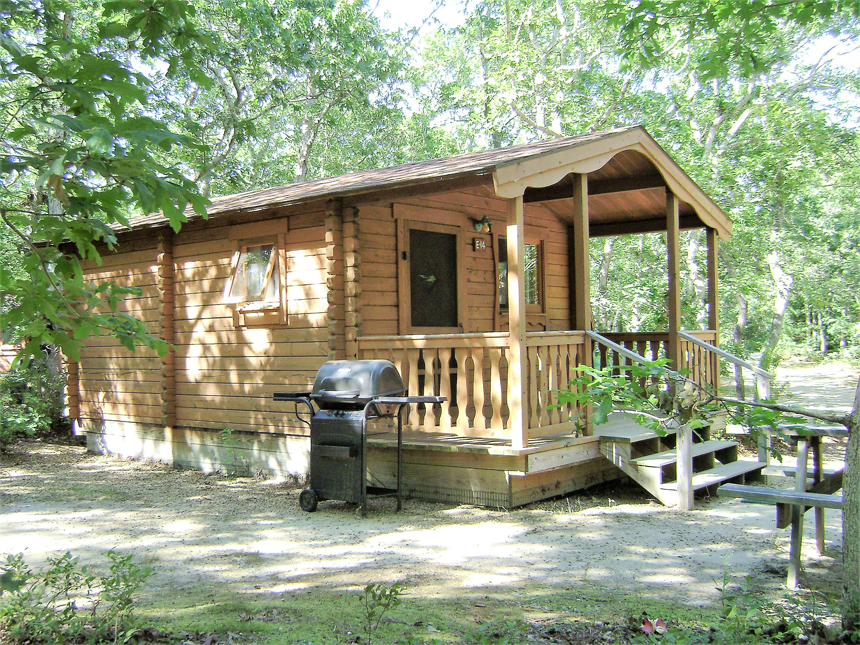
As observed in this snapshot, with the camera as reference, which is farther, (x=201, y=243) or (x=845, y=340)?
(x=845, y=340)

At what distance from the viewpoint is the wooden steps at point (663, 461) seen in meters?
7.63

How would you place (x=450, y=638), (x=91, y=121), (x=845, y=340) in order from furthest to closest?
(x=845, y=340), (x=450, y=638), (x=91, y=121)

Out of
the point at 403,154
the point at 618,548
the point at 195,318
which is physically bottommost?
the point at 618,548

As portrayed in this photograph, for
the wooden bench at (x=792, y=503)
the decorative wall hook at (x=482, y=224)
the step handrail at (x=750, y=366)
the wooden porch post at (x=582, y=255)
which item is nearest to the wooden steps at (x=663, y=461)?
the step handrail at (x=750, y=366)

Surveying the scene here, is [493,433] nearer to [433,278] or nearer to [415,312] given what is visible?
[415,312]

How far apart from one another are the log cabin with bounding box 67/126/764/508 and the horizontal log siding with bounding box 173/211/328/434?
3 centimetres

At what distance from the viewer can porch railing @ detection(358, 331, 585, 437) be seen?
24.0 ft

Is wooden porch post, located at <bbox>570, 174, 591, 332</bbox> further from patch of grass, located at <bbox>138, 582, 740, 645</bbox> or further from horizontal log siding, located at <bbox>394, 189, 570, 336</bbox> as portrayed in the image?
patch of grass, located at <bbox>138, 582, 740, 645</bbox>

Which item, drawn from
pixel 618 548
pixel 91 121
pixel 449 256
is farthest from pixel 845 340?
pixel 91 121

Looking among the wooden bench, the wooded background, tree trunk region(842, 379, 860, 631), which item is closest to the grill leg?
the wooden bench

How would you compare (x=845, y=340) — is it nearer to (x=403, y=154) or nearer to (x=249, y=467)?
(x=403, y=154)

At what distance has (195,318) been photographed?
1019 cm

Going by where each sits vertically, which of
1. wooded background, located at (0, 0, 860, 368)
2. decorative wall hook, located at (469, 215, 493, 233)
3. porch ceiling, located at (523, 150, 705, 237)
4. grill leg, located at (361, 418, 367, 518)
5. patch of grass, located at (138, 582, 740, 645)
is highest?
wooded background, located at (0, 0, 860, 368)

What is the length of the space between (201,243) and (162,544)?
192 inches
